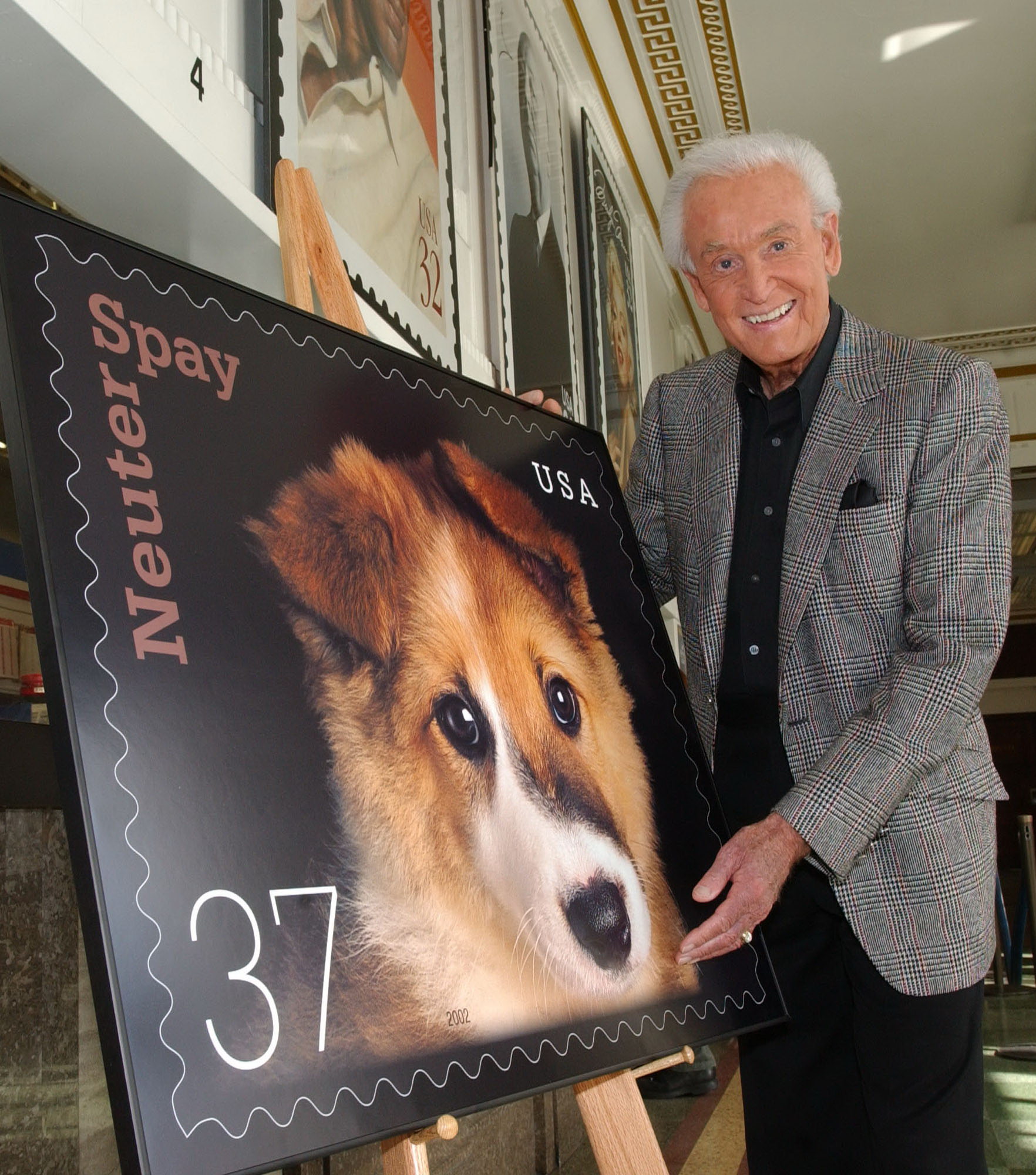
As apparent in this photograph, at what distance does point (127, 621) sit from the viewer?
2.75ft

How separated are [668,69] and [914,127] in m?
1.40

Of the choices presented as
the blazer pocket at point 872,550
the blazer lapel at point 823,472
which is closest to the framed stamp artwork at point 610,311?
the blazer lapel at point 823,472

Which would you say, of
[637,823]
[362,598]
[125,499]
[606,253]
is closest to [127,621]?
[125,499]

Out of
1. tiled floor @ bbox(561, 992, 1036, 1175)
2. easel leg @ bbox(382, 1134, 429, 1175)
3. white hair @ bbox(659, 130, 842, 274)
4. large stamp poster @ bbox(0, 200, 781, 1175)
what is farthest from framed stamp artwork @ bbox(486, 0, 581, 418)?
easel leg @ bbox(382, 1134, 429, 1175)

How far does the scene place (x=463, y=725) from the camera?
1.12 metres

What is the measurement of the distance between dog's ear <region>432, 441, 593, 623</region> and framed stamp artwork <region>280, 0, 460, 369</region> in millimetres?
772

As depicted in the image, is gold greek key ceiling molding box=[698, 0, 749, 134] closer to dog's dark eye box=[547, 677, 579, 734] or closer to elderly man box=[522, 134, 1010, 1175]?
elderly man box=[522, 134, 1010, 1175]

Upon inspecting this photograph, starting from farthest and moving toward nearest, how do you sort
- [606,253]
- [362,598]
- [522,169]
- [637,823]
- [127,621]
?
[606,253]
[522,169]
[637,823]
[362,598]
[127,621]

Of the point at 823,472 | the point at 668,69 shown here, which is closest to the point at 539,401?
the point at 823,472

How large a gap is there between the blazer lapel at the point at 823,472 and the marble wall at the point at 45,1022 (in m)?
0.99

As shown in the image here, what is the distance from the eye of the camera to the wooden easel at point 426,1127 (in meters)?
0.97

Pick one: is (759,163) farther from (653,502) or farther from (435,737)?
(435,737)

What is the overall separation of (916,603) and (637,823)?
20.0 inches

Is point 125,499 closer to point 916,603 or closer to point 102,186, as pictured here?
point 102,186
